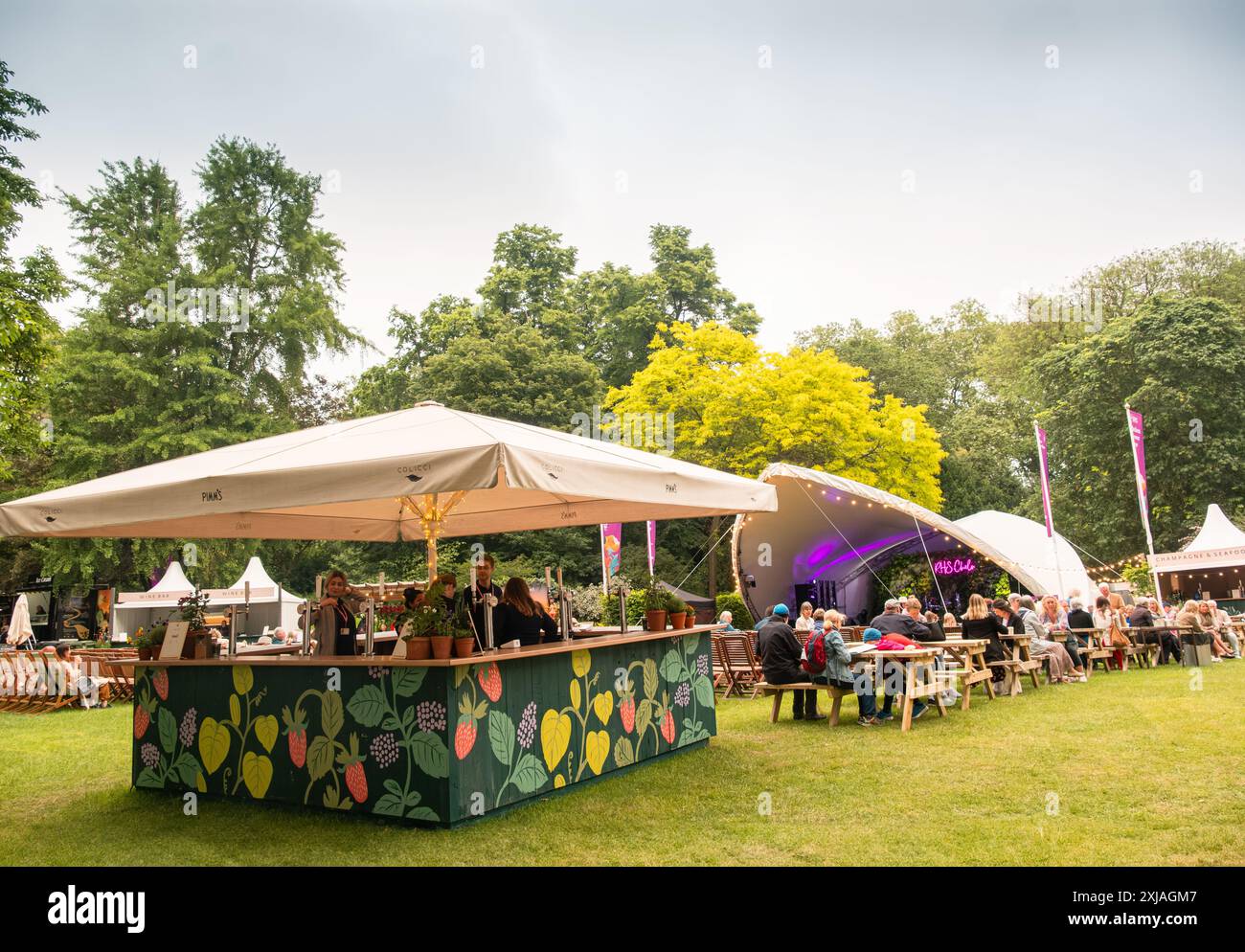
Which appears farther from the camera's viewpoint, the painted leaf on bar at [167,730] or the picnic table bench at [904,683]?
the picnic table bench at [904,683]

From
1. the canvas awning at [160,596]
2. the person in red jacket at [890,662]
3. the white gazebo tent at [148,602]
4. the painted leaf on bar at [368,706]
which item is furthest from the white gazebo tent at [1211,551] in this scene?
the white gazebo tent at [148,602]

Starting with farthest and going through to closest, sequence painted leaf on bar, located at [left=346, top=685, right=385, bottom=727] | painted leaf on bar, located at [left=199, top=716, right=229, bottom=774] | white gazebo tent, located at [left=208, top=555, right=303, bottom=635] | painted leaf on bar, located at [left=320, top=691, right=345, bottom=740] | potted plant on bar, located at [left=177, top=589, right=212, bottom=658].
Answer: white gazebo tent, located at [left=208, top=555, right=303, bottom=635] → potted plant on bar, located at [left=177, top=589, right=212, bottom=658] → painted leaf on bar, located at [left=199, top=716, right=229, bottom=774] → painted leaf on bar, located at [left=320, top=691, right=345, bottom=740] → painted leaf on bar, located at [left=346, top=685, right=385, bottom=727]

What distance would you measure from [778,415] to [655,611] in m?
20.2

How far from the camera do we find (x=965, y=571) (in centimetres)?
2805

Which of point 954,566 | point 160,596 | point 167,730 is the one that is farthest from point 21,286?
point 954,566

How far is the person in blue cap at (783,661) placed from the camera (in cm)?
1140

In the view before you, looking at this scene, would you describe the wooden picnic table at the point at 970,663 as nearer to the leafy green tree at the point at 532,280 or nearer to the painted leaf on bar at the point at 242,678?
the painted leaf on bar at the point at 242,678

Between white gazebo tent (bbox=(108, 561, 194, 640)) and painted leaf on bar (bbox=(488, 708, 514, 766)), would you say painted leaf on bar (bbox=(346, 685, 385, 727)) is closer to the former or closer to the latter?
painted leaf on bar (bbox=(488, 708, 514, 766))

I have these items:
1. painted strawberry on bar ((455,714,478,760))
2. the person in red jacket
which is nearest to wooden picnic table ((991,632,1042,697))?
the person in red jacket

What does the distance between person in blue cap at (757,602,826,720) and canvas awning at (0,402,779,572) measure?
2.56 metres

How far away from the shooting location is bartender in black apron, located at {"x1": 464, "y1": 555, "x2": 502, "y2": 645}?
293 inches

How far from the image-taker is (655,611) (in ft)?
30.8

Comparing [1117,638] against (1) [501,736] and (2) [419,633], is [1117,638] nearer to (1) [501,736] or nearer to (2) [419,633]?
(1) [501,736]

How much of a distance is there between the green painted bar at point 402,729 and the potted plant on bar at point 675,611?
0.72 metres
